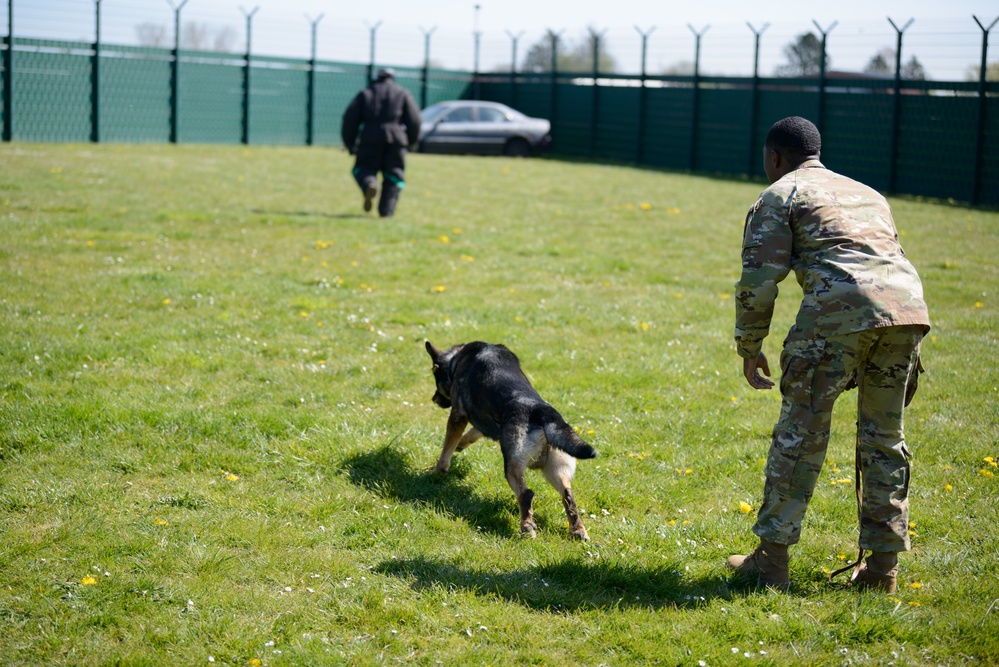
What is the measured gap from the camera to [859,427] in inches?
159

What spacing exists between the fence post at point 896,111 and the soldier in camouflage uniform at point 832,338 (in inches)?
701

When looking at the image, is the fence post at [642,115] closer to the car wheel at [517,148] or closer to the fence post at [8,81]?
the car wheel at [517,148]

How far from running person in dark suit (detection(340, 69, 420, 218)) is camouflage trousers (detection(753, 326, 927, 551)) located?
33.2 ft

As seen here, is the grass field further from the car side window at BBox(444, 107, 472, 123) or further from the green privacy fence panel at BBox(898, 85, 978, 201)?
the car side window at BBox(444, 107, 472, 123)

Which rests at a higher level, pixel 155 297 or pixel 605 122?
pixel 605 122

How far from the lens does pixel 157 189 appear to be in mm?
14602

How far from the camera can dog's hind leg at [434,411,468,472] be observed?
5.23 meters

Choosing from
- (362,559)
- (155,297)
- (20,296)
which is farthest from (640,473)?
(20,296)

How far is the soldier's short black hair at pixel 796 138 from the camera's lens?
162 inches

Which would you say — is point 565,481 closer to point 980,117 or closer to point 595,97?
point 980,117

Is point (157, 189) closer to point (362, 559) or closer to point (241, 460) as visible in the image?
point (241, 460)

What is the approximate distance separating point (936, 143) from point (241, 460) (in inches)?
721

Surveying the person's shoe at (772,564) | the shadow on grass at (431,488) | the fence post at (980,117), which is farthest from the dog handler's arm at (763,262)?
the fence post at (980,117)

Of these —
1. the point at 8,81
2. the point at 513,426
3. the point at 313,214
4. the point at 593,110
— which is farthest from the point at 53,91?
the point at 513,426
